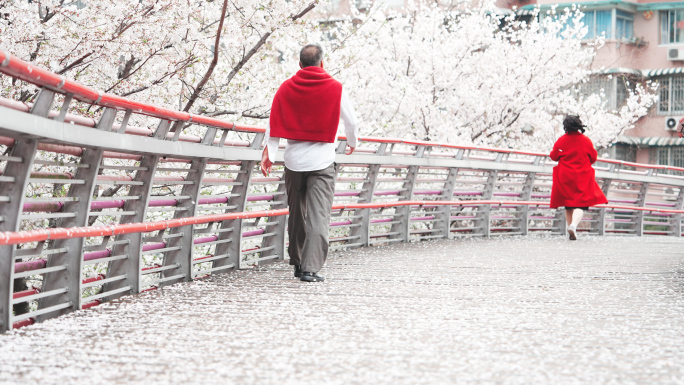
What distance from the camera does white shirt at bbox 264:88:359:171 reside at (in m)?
7.57

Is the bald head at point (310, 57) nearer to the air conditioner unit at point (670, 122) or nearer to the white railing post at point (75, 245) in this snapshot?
the white railing post at point (75, 245)

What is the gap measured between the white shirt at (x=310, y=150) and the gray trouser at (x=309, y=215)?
0.08m

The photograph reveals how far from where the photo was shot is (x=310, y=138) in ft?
24.7

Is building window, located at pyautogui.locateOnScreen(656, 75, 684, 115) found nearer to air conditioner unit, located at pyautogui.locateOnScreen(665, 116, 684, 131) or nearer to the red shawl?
air conditioner unit, located at pyautogui.locateOnScreen(665, 116, 684, 131)

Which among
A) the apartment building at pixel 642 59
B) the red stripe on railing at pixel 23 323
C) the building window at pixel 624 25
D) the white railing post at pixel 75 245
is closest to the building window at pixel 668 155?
the apartment building at pixel 642 59

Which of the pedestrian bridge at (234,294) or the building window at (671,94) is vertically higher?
the building window at (671,94)

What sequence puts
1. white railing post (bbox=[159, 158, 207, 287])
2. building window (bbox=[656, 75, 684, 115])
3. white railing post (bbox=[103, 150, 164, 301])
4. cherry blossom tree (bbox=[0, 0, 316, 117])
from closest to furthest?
white railing post (bbox=[103, 150, 164, 301])
white railing post (bbox=[159, 158, 207, 287])
cherry blossom tree (bbox=[0, 0, 316, 117])
building window (bbox=[656, 75, 684, 115])

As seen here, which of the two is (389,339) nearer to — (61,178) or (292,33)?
(61,178)

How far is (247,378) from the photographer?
3.74 meters

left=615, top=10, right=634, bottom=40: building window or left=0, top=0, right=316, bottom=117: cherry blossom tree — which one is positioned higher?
left=615, top=10, right=634, bottom=40: building window

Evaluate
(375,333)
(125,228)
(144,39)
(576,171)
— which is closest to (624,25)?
(576,171)

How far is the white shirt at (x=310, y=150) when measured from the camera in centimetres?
757

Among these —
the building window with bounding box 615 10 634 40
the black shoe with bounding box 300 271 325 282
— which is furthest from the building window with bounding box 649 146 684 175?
the black shoe with bounding box 300 271 325 282

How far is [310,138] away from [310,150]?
121 millimetres
